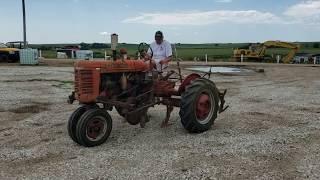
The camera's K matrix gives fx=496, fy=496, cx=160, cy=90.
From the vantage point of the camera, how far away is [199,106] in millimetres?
9078

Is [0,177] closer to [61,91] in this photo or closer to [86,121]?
[86,121]

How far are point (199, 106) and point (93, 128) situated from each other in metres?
2.16

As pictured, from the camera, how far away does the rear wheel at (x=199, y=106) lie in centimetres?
870

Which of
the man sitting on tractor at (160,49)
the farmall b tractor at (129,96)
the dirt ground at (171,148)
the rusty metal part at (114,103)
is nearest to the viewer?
the dirt ground at (171,148)

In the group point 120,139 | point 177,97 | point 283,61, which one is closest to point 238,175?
point 120,139

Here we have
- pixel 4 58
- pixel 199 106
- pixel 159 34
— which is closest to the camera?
pixel 199 106

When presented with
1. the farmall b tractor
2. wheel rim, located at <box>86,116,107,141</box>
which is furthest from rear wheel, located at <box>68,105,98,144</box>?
wheel rim, located at <box>86,116,107,141</box>

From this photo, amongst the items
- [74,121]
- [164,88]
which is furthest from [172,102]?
[74,121]

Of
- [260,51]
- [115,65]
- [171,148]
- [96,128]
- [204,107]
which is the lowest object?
[171,148]

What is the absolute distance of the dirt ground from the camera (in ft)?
21.4

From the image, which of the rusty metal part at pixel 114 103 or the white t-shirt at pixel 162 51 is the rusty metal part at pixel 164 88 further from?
the rusty metal part at pixel 114 103

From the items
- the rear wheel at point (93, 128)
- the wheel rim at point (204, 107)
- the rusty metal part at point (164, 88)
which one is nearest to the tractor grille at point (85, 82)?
the rear wheel at point (93, 128)

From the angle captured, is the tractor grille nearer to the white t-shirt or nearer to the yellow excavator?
the white t-shirt

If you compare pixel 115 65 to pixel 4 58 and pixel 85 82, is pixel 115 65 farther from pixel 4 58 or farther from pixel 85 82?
pixel 4 58
